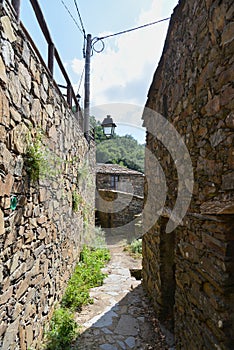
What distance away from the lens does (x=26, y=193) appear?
2.16 metres

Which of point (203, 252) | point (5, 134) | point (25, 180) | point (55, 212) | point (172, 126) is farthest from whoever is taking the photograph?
point (55, 212)

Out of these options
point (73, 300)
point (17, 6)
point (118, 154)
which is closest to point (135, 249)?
point (73, 300)

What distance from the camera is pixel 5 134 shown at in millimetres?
1687

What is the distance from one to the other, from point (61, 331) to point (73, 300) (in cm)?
85

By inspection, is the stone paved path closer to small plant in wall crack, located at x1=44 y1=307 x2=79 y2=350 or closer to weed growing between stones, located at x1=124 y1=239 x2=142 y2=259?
small plant in wall crack, located at x1=44 y1=307 x2=79 y2=350

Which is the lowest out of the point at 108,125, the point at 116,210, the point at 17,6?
the point at 116,210

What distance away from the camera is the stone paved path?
2961 mm

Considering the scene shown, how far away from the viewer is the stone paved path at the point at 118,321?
2.96 meters

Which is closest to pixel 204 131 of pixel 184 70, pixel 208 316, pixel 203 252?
pixel 184 70

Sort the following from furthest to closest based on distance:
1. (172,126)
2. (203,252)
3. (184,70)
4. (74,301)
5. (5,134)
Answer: (74,301), (172,126), (184,70), (203,252), (5,134)

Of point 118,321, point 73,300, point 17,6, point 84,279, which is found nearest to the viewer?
point 17,6

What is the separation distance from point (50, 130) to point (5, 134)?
1.24 m

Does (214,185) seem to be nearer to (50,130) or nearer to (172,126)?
(172,126)

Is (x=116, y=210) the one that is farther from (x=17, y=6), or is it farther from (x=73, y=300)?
(x=17, y=6)
